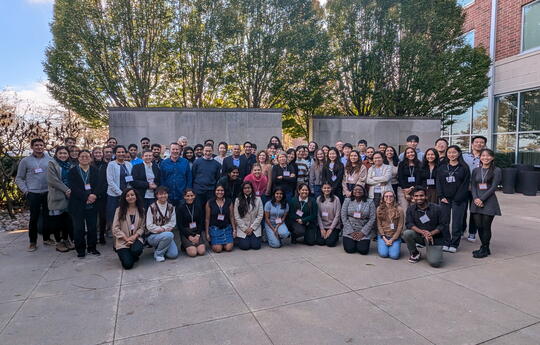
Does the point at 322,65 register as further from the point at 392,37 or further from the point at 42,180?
the point at 42,180

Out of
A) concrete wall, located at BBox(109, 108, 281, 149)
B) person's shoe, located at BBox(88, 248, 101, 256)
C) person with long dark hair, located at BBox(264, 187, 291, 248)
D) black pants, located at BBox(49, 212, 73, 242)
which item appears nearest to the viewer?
person's shoe, located at BBox(88, 248, 101, 256)

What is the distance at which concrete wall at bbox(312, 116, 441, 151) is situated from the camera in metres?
11.5

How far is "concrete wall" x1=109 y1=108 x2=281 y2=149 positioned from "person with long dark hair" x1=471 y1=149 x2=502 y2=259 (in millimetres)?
6704

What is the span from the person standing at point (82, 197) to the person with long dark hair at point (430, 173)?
5.78 m

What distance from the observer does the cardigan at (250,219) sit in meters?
5.49

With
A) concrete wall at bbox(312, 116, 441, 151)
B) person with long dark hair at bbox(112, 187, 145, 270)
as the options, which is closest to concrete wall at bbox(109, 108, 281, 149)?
concrete wall at bbox(312, 116, 441, 151)

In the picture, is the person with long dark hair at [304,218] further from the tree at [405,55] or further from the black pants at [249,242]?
the tree at [405,55]

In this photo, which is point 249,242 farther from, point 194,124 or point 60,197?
point 194,124

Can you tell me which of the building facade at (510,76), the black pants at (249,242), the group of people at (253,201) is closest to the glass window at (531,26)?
the building facade at (510,76)

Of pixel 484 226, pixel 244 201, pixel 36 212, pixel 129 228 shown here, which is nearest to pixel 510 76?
Answer: pixel 484 226

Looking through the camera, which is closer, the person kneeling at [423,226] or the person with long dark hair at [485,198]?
the person kneeling at [423,226]

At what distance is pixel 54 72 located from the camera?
37.9 feet

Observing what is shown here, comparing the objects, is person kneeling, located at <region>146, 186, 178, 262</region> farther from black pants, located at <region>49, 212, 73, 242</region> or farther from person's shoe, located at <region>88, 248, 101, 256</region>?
black pants, located at <region>49, 212, 73, 242</region>

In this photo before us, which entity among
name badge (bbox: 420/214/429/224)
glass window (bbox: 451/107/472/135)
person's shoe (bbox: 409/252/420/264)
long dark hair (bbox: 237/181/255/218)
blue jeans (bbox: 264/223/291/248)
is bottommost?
person's shoe (bbox: 409/252/420/264)
